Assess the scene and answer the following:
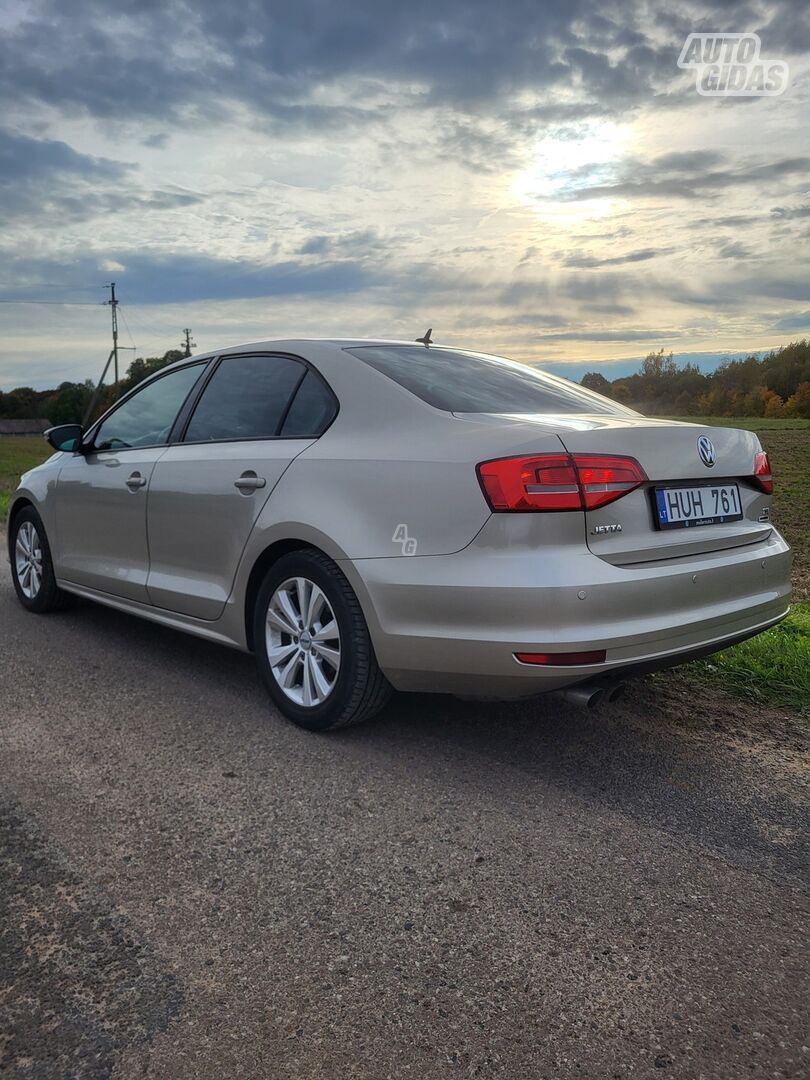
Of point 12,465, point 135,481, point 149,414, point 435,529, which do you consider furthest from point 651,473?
point 12,465

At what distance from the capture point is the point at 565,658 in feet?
10.3

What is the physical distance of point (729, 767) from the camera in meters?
3.63

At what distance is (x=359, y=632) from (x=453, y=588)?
0.51 m

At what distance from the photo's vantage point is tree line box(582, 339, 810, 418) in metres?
39.0

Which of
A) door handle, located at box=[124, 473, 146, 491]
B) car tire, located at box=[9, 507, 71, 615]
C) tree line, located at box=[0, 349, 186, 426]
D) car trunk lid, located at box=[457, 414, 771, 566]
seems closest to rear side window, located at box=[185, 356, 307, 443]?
door handle, located at box=[124, 473, 146, 491]

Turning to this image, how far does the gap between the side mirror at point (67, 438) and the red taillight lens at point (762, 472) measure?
3859mm

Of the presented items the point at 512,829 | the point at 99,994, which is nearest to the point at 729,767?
the point at 512,829

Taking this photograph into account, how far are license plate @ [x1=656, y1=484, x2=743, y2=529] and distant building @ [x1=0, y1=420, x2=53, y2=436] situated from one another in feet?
A: 387

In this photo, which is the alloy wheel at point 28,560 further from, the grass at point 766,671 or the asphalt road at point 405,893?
the grass at point 766,671

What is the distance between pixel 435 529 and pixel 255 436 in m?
1.34

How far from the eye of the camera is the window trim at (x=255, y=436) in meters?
4.05

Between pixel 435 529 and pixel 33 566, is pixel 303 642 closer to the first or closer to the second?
pixel 435 529

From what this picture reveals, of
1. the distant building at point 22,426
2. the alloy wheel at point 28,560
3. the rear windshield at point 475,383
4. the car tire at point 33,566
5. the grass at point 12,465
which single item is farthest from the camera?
the distant building at point 22,426

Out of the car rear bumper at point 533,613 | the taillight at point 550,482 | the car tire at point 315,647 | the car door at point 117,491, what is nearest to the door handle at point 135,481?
the car door at point 117,491
